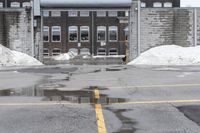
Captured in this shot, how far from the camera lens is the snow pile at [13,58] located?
101 feet

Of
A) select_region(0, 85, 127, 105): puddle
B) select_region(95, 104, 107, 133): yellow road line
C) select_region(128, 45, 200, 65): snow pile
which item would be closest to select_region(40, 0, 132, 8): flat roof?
select_region(128, 45, 200, 65): snow pile

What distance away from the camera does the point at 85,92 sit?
13.0m

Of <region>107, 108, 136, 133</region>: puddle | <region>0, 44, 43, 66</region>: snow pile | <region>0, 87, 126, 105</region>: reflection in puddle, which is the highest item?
<region>0, 44, 43, 66</region>: snow pile

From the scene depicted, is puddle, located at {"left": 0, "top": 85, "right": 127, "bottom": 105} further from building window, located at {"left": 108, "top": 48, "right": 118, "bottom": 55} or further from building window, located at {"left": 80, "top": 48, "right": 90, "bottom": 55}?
building window, located at {"left": 108, "top": 48, "right": 118, "bottom": 55}

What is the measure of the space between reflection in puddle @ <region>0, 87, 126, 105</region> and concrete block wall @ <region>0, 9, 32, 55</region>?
2113 cm

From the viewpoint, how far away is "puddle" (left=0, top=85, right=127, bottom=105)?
37.3 ft

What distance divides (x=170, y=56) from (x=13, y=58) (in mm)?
10634

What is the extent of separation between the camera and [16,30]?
115 ft

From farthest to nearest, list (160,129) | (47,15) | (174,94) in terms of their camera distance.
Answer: (47,15) → (174,94) → (160,129)

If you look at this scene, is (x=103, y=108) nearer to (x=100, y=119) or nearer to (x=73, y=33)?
(x=100, y=119)

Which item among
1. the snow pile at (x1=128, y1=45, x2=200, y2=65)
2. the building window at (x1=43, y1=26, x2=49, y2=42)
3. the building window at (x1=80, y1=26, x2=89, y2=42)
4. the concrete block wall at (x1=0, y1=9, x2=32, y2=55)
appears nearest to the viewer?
the snow pile at (x1=128, y1=45, x2=200, y2=65)

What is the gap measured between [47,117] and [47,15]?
7804 cm

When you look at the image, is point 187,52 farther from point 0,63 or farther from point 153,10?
point 0,63

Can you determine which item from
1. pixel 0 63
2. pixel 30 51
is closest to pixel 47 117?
pixel 0 63
